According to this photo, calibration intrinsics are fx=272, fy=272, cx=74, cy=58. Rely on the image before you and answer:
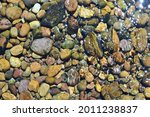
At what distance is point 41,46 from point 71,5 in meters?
0.34

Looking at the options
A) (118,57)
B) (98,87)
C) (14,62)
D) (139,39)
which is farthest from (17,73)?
(139,39)

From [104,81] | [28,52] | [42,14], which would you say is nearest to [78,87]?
[104,81]

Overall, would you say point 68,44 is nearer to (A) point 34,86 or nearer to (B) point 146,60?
(A) point 34,86

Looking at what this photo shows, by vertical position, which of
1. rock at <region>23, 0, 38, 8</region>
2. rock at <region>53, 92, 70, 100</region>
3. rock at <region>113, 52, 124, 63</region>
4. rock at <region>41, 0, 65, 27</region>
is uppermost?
rock at <region>23, 0, 38, 8</region>

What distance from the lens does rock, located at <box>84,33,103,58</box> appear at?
1789 mm

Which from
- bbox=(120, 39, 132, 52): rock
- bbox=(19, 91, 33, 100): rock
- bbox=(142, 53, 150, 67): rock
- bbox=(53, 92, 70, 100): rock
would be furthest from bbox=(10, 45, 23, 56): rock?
bbox=(142, 53, 150, 67): rock

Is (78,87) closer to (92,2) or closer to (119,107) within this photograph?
(119,107)

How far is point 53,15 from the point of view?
71.4 inches

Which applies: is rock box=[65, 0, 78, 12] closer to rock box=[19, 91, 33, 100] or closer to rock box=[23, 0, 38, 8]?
rock box=[23, 0, 38, 8]

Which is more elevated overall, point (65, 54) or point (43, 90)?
point (65, 54)

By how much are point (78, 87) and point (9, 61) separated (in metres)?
0.49

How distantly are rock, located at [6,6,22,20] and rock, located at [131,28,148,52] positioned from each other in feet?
2.56

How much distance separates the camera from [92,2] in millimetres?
1857

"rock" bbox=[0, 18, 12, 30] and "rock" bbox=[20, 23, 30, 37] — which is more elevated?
"rock" bbox=[0, 18, 12, 30]
